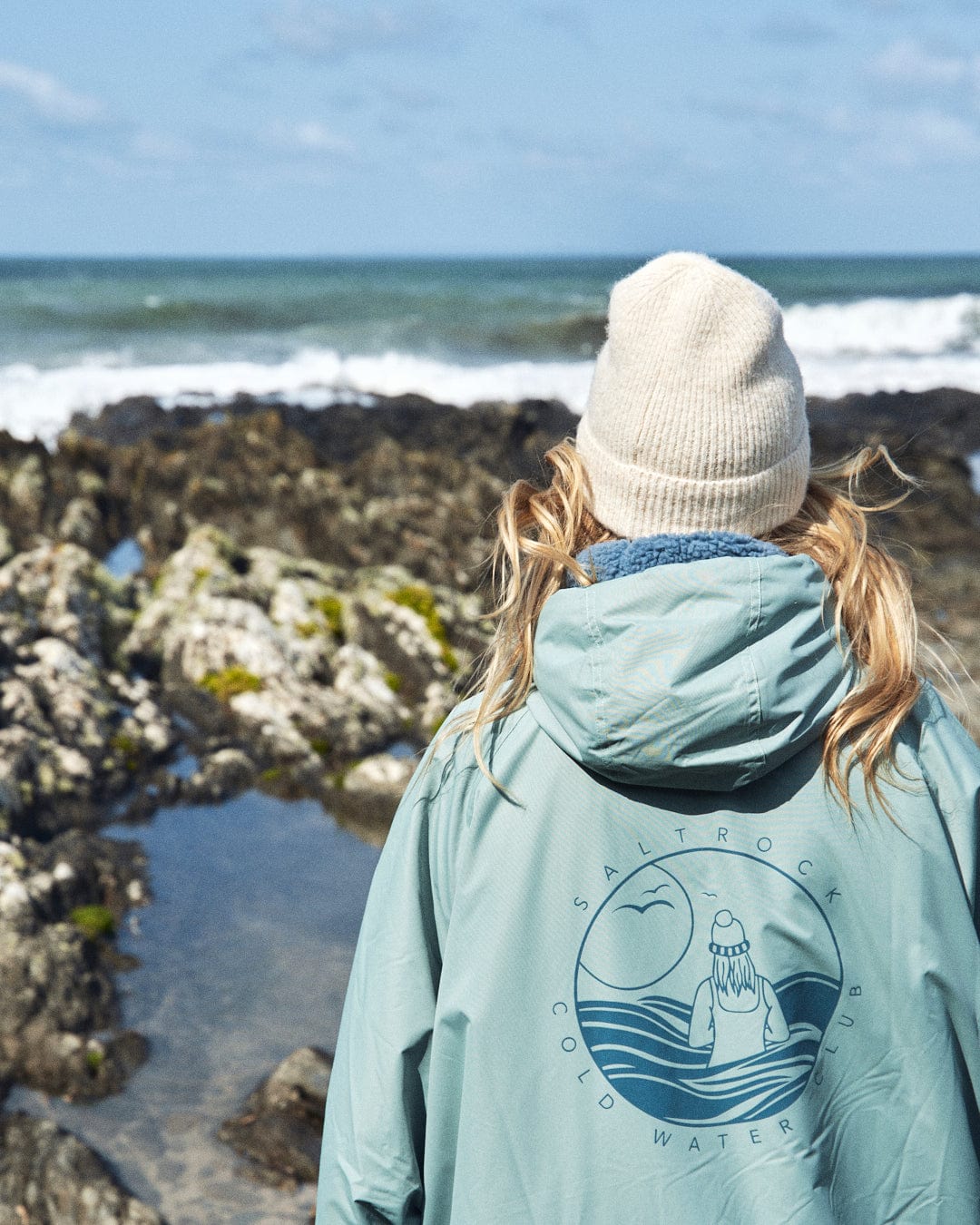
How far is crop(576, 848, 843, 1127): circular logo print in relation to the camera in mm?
1438

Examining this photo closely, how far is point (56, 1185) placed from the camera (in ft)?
11.9

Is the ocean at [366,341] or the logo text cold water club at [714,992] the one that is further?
the ocean at [366,341]

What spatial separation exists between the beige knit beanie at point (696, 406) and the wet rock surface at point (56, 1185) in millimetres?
3059

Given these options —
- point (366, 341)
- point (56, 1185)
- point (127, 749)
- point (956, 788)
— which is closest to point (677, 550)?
A: point (956, 788)

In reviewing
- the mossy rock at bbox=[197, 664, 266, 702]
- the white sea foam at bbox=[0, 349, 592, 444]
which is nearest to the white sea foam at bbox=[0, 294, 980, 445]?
the white sea foam at bbox=[0, 349, 592, 444]

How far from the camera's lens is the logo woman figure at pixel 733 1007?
144 centimetres

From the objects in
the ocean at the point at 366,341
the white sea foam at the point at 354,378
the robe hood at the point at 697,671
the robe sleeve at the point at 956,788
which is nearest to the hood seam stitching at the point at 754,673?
the robe hood at the point at 697,671

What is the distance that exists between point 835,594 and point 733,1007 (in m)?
0.54

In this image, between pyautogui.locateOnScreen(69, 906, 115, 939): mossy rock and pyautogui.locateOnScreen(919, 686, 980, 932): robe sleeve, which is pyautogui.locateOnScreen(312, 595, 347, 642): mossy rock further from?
pyautogui.locateOnScreen(919, 686, 980, 932): robe sleeve

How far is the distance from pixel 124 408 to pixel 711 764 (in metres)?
16.4

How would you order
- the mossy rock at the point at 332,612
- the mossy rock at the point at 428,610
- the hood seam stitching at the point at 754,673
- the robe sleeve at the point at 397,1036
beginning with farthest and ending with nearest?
the mossy rock at the point at 332,612
the mossy rock at the point at 428,610
the robe sleeve at the point at 397,1036
the hood seam stitching at the point at 754,673

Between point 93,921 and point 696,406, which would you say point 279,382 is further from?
point 696,406

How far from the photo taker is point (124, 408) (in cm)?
1656

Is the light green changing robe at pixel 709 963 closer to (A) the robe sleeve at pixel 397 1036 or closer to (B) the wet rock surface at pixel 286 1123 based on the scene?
(A) the robe sleeve at pixel 397 1036
